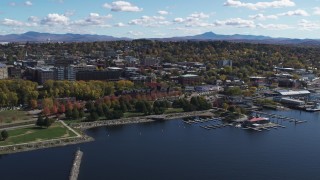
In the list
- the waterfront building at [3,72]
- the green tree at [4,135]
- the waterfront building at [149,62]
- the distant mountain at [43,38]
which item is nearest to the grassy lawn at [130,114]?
the green tree at [4,135]

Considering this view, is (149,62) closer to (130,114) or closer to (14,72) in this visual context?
(14,72)

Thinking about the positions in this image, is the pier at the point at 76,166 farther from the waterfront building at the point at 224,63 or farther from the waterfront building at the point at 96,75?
the waterfront building at the point at 224,63

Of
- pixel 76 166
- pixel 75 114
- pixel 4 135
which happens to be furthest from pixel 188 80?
pixel 76 166

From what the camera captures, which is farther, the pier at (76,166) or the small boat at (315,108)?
the small boat at (315,108)

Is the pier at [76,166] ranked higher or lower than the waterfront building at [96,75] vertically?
lower

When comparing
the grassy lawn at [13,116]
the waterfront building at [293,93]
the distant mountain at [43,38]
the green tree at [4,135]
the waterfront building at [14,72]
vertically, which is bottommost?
the grassy lawn at [13,116]

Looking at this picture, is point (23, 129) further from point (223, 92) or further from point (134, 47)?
point (134, 47)
